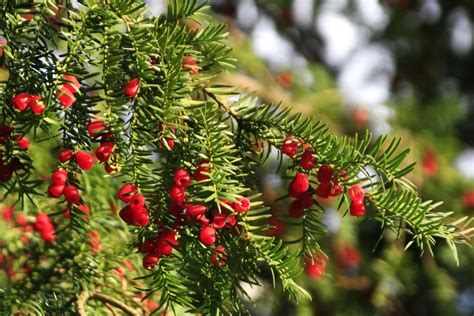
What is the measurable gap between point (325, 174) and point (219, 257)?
0.13 m

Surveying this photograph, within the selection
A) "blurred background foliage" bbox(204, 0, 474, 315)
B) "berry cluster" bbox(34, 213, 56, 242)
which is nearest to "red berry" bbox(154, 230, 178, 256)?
"berry cluster" bbox(34, 213, 56, 242)

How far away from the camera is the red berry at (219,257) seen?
591 mm

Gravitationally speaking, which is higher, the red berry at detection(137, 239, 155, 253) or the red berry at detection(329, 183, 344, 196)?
the red berry at detection(329, 183, 344, 196)

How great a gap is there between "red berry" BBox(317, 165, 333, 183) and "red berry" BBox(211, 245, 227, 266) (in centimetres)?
12

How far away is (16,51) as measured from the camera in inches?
23.1

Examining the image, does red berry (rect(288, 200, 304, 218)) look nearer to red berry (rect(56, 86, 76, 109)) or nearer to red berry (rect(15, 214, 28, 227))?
red berry (rect(56, 86, 76, 109))

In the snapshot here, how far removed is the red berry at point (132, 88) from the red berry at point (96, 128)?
37 millimetres

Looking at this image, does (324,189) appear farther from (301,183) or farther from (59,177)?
(59,177)

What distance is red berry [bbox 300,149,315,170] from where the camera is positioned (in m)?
0.60

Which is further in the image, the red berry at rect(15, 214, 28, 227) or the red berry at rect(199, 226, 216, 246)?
the red berry at rect(15, 214, 28, 227)

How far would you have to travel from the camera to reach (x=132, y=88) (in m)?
0.57

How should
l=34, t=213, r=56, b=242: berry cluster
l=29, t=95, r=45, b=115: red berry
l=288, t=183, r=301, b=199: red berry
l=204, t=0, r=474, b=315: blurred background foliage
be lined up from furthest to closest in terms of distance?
l=204, t=0, r=474, b=315: blurred background foliage, l=34, t=213, r=56, b=242: berry cluster, l=288, t=183, r=301, b=199: red berry, l=29, t=95, r=45, b=115: red berry

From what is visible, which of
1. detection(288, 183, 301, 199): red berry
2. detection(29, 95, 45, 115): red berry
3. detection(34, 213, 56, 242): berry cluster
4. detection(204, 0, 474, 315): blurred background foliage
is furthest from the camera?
detection(204, 0, 474, 315): blurred background foliage

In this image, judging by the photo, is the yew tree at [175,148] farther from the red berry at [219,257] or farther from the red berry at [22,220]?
the red berry at [22,220]
